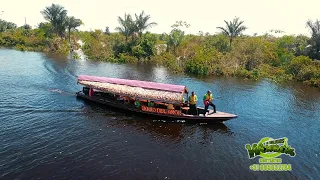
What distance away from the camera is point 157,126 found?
23.2m

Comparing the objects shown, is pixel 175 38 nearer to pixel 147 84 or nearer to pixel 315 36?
pixel 315 36

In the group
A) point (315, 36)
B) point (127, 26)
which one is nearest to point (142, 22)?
point (127, 26)

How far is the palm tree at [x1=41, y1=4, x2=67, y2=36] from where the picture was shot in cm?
7688

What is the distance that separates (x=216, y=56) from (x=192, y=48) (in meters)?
6.88

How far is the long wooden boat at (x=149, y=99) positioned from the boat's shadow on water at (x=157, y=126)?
1.70ft

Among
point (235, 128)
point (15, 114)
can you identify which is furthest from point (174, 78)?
point (15, 114)

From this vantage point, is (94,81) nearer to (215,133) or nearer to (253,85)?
(215,133)

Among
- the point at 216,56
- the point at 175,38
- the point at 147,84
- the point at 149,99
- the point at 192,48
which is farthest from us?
the point at 175,38

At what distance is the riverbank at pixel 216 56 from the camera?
159 ft

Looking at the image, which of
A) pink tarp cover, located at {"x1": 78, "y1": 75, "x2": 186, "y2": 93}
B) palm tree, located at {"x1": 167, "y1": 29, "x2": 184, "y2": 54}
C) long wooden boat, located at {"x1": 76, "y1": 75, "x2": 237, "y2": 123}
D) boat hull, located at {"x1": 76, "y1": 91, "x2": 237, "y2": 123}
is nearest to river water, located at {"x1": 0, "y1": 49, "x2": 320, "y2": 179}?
boat hull, located at {"x1": 76, "y1": 91, "x2": 237, "y2": 123}

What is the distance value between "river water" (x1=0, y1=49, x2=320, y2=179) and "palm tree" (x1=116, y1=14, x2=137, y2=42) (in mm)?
35978

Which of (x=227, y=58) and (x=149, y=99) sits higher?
(x=227, y=58)

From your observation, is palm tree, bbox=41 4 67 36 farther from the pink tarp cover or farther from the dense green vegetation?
the pink tarp cover

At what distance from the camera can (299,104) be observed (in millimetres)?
32531
